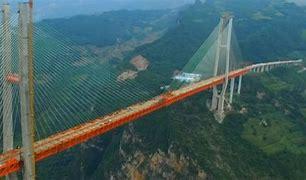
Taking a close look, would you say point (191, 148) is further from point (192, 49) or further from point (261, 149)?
point (192, 49)

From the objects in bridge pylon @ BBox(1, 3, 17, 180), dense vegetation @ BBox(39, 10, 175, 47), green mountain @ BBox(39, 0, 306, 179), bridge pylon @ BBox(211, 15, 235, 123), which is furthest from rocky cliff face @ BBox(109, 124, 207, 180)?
dense vegetation @ BBox(39, 10, 175, 47)

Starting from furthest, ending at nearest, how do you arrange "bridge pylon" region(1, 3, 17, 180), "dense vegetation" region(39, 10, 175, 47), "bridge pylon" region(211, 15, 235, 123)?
1. "dense vegetation" region(39, 10, 175, 47)
2. "bridge pylon" region(211, 15, 235, 123)
3. "bridge pylon" region(1, 3, 17, 180)

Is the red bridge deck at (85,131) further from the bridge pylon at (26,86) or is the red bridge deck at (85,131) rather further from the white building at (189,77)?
the white building at (189,77)

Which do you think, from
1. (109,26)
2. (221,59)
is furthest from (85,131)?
(109,26)

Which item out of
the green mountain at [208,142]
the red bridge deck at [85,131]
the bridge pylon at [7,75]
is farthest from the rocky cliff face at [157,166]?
the bridge pylon at [7,75]

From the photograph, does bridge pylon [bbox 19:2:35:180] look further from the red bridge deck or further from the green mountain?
the green mountain

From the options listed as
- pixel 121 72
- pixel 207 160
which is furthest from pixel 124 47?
pixel 207 160

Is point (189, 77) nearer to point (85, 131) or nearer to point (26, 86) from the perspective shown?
point (85, 131)
